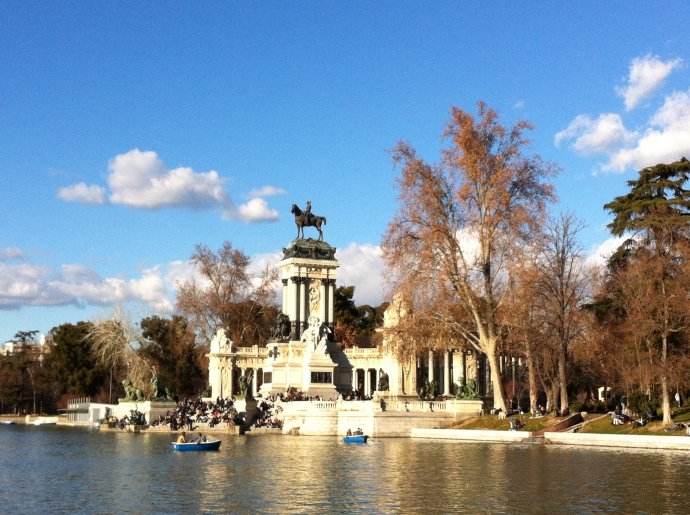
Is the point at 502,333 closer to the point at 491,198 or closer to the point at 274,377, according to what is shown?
the point at 491,198

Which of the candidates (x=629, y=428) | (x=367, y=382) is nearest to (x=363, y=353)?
(x=367, y=382)

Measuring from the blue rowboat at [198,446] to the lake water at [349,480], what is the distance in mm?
637

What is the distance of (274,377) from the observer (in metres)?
75.1

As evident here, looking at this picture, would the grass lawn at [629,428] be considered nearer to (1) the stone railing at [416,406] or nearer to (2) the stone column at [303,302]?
(1) the stone railing at [416,406]

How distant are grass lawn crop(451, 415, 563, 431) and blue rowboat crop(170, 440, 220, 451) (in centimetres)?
1473

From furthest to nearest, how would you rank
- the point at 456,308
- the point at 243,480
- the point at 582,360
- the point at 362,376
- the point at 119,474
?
the point at 362,376 < the point at 582,360 < the point at 456,308 < the point at 119,474 < the point at 243,480

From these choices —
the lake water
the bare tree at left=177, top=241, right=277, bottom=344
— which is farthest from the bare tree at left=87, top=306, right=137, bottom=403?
the lake water

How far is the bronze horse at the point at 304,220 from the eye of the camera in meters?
81.2

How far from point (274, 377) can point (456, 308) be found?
923 inches


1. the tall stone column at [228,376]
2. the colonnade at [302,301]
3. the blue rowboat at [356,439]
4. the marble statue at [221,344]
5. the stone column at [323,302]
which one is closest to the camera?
the blue rowboat at [356,439]

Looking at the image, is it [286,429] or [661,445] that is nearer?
[661,445]

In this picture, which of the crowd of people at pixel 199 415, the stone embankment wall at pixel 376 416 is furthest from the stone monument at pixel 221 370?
the stone embankment wall at pixel 376 416

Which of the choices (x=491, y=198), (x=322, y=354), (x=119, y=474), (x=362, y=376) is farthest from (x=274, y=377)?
(x=119, y=474)

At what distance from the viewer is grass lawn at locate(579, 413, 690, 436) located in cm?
4534
